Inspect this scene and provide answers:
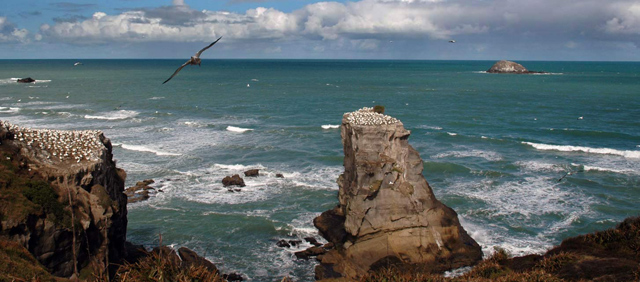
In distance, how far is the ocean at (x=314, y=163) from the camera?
31.5m

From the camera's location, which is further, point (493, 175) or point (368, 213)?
point (493, 175)

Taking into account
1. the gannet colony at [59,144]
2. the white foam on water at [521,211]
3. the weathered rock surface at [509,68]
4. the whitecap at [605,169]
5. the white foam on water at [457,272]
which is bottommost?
the white foam on water at [457,272]

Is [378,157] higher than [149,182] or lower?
higher

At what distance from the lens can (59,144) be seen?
22281 millimetres

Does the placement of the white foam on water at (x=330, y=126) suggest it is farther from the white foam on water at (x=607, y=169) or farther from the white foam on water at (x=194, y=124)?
the white foam on water at (x=607, y=169)

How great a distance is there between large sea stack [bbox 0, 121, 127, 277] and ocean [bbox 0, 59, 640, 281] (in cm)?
838

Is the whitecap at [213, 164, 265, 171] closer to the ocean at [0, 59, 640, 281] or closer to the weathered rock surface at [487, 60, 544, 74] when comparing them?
the ocean at [0, 59, 640, 281]

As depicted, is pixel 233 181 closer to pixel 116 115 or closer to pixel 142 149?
pixel 142 149

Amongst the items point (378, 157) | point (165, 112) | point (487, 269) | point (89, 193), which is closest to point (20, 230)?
point (89, 193)

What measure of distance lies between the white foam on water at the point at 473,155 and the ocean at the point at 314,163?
0.12 m

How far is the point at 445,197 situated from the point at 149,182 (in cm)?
2396

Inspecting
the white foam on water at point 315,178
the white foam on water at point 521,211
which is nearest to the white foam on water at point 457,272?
the white foam on water at point 521,211

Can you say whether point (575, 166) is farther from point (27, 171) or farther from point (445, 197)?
point (27, 171)

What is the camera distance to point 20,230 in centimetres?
1795
